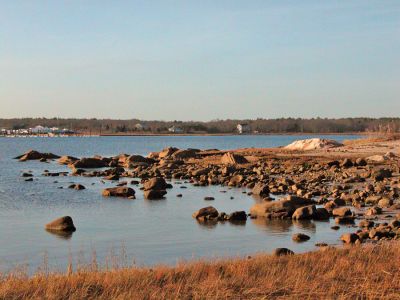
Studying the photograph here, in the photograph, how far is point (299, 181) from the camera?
35.0 m

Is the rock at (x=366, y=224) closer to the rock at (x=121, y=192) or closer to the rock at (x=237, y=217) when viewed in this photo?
the rock at (x=237, y=217)

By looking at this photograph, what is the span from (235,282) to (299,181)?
2549 centimetres

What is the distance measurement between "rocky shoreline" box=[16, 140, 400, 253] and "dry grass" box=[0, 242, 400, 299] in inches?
250

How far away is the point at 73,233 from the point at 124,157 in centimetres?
4383

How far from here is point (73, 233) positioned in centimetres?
2069

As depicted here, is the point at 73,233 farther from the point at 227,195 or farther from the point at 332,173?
the point at 332,173

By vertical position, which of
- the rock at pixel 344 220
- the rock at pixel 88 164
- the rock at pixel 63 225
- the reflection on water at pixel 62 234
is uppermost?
the rock at pixel 344 220

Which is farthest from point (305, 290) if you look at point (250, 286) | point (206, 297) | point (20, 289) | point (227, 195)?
point (227, 195)

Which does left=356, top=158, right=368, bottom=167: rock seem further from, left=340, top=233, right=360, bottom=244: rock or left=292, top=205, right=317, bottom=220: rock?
left=340, top=233, right=360, bottom=244: rock

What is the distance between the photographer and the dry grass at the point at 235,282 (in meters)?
9.20

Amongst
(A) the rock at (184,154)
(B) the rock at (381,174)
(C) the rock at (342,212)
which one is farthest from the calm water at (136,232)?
(A) the rock at (184,154)

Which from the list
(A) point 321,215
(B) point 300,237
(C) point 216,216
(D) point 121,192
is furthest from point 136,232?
(D) point 121,192

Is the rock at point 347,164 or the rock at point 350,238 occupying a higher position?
the rock at point 347,164

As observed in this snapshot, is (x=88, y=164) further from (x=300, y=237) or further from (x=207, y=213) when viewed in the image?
(x=300, y=237)
